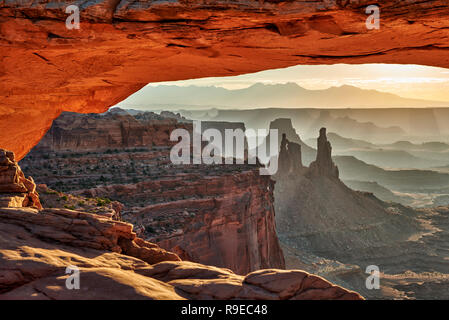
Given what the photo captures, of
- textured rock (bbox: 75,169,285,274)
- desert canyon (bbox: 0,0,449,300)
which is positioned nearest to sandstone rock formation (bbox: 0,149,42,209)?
desert canyon (bbox: 0,0,449,300)

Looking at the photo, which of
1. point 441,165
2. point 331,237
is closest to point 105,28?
point 331,237

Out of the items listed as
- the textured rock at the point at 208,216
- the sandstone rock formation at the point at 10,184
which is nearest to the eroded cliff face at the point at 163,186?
the textured rock at the point at 208,216

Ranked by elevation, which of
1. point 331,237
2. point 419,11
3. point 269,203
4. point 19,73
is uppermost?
point 419,11

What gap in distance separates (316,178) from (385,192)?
43958 mm

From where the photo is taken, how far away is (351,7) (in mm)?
7926

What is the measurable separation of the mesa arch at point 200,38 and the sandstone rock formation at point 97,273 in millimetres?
3902

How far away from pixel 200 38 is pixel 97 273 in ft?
17.3

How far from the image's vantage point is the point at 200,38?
916 centimetres

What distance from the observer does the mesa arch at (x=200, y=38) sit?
26.8 feet

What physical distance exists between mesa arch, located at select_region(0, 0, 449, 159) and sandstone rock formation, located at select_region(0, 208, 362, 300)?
3.90 m

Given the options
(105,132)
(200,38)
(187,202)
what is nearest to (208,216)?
(187,202)

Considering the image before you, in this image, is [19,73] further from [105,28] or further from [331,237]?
[331,237]

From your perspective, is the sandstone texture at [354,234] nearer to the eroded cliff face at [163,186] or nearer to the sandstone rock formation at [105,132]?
the eroded cliff face at [163,186]

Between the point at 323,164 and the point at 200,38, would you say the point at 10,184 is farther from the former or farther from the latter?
the point at 323,164
